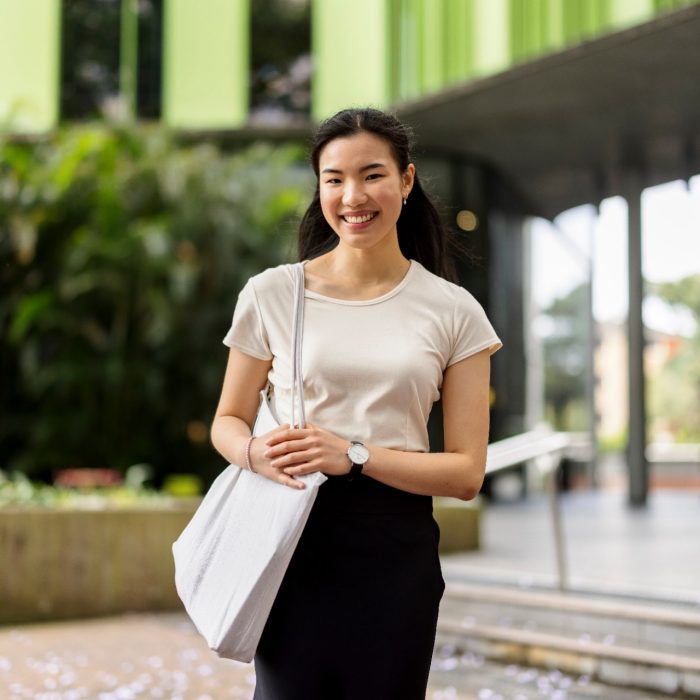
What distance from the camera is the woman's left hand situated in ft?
5.77

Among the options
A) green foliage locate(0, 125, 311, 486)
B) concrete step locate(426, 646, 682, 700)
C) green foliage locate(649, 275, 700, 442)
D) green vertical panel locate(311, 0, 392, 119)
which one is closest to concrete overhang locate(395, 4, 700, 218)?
green vertical panel locate(311, 0, 392, 119)

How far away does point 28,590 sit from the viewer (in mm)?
6859

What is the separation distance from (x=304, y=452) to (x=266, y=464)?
0.28 ft

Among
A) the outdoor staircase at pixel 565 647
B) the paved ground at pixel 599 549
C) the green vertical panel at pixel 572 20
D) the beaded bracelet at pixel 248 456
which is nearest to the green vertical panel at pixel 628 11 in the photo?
the green vertical panel at pixel 572 20

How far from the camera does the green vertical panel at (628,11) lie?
973cm

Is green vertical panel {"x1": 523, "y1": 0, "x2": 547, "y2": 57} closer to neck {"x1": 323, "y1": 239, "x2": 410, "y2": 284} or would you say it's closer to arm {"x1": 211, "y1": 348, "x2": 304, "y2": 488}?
neck {"x1": 323, "y1": 239, "x2": 410, "y2": 284}

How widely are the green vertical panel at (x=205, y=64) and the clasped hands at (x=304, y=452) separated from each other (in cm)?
1153

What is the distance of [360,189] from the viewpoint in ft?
6.15

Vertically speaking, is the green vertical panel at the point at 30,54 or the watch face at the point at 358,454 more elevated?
the green vertical panel at the point at 30,54

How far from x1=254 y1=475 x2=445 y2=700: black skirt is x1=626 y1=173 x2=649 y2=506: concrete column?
11.7 meters

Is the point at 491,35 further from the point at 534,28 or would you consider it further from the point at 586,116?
the point at 586,116

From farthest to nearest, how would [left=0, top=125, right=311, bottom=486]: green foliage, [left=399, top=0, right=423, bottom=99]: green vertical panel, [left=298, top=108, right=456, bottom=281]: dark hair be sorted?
1. [left=399, top=0, right=423, bottom=99]: green vertical panel
2. [left=0, top=125, right=311, bottom=486]: green foliage
3. [left=298, top=108, right=456, bottom=281]: dark hair

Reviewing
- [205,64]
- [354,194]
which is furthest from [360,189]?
[205,64]

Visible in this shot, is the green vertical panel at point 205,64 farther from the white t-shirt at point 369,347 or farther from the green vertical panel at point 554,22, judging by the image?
the white t-shirt at point 369,347
